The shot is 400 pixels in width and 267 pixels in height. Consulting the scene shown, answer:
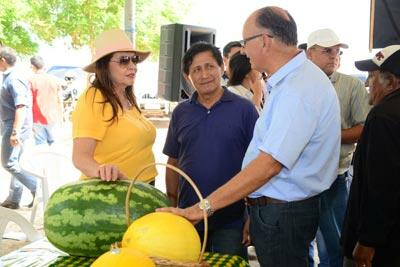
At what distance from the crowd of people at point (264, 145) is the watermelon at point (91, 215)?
4.0 inches

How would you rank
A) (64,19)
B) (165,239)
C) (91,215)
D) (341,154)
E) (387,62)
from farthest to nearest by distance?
(64,19)
(341,154)
(387,62)
(91,215)
(165,239)

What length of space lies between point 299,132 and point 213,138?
0.72m

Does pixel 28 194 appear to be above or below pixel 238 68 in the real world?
below

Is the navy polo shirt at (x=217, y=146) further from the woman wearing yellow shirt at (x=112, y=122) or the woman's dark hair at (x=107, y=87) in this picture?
the woman's dark hair at (x=107, y=87)

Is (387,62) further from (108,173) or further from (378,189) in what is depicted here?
(108,173)

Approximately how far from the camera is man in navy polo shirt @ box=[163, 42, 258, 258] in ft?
8.55

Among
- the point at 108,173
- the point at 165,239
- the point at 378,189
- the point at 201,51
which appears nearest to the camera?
the point at 165,239

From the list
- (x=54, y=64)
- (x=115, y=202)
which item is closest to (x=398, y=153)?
(x=115, y=202)

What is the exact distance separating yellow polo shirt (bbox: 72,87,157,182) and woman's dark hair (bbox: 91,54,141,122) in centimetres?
2

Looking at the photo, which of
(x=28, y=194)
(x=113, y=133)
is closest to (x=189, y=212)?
(x=113, y=133)

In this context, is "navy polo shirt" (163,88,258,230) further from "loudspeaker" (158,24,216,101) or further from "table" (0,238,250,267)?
"loudspeaker" (158,24,216,101)

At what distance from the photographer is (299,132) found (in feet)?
6.56

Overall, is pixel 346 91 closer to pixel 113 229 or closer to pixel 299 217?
pixel 299 217

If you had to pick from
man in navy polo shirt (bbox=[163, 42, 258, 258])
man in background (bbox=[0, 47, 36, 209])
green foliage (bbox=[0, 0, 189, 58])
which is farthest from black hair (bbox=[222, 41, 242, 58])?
green foliage (bbox=[0, 0, 189, 58])
